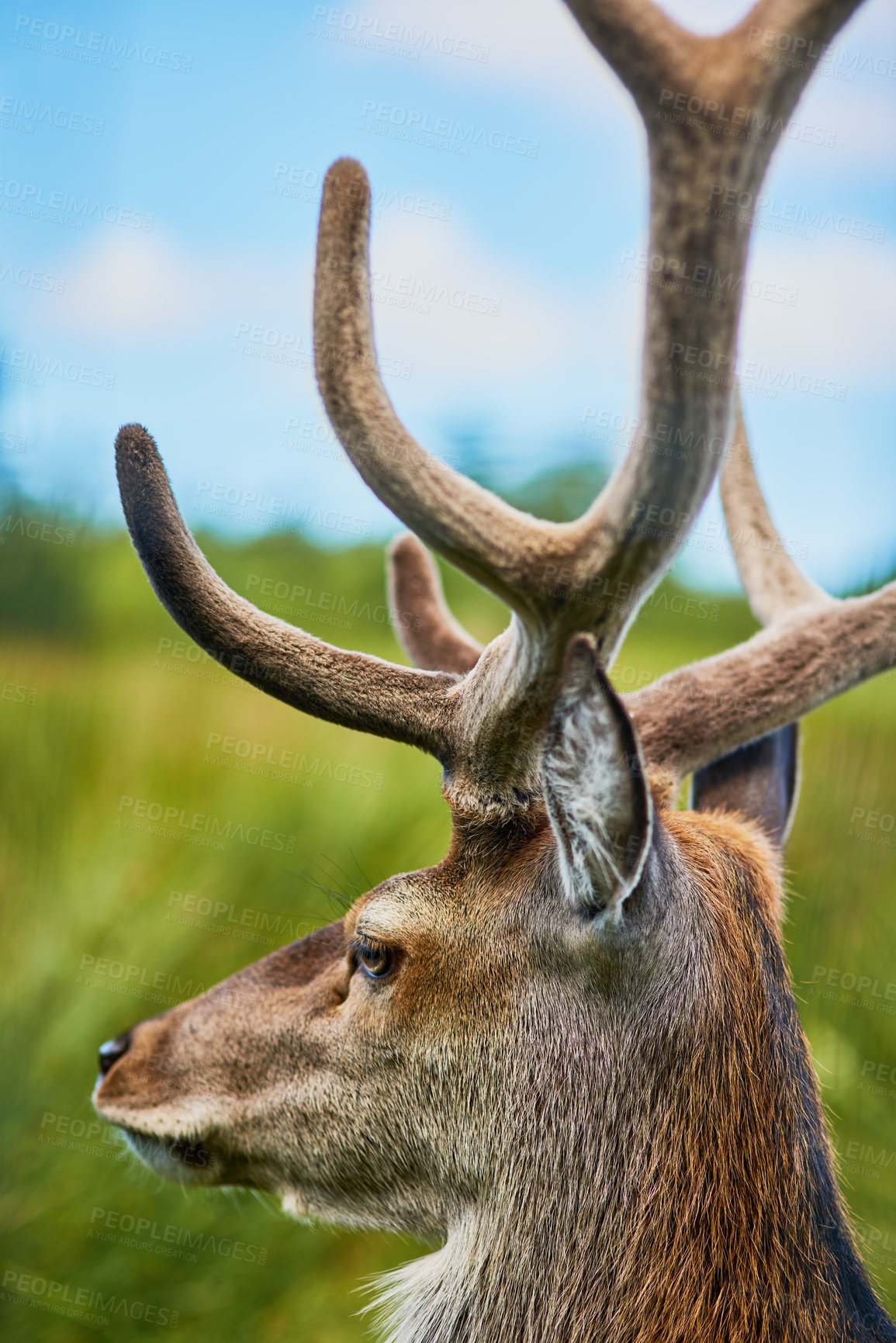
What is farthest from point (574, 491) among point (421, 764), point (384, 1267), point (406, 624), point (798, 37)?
point (798, 37)

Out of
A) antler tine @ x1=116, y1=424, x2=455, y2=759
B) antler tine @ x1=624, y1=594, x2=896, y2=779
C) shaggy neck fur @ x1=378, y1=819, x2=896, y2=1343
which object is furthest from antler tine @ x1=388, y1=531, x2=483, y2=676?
shaggy neck fur @ x1=378, y1=819, x2=896, y2=1343

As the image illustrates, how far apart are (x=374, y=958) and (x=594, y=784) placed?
22.8 inches

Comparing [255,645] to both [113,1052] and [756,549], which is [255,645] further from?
[756,549]

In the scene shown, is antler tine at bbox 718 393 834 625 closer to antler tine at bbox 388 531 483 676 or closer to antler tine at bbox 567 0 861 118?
antler tine at bbox 388 531 483 676

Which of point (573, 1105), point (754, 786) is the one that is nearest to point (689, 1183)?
point (573, 1105)

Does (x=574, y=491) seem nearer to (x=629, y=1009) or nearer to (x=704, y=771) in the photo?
Result: (x=704, y=771)

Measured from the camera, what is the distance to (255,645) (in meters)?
1.55

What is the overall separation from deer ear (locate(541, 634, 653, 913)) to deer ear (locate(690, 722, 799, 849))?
0.81 meters

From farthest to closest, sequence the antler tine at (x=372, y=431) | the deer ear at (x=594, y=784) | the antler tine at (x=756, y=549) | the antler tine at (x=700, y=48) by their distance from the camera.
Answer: the antler tine at (x=756, y=549), the antler tine at (x=372, y=431), the deer ear at (x=594, y=784), the antler tine at (x=700, y=48)

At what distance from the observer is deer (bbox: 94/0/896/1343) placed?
119cm

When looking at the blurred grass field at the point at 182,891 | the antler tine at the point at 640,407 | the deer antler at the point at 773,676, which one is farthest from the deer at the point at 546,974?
the blurred grass field at the point at 182,891

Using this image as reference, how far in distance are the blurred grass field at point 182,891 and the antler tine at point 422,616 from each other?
612mm

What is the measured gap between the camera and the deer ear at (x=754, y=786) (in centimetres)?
208

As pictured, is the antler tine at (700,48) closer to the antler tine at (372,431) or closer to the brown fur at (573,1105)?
the antler tine at (372,431)
